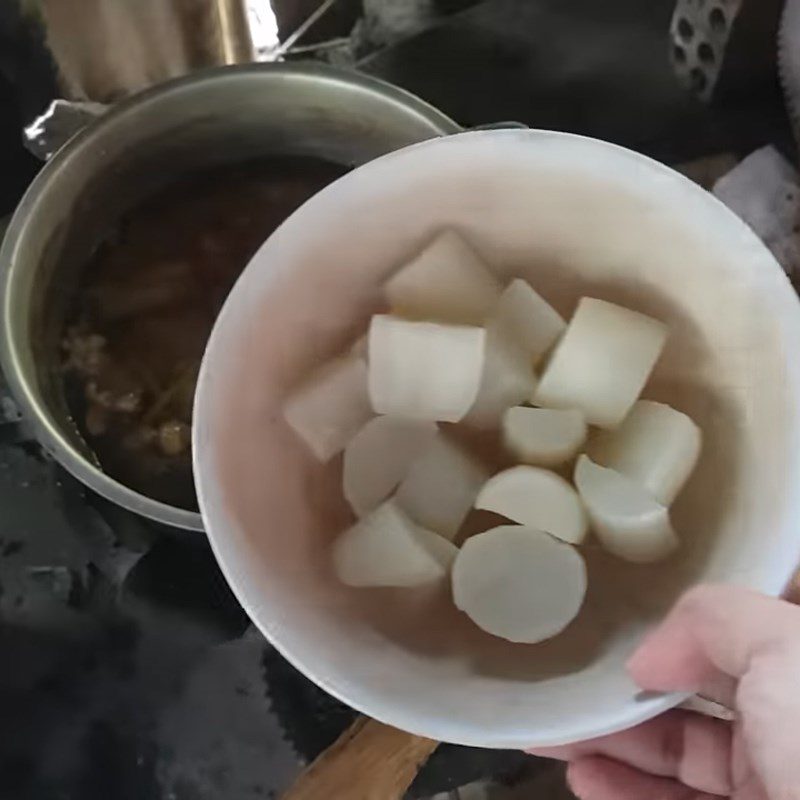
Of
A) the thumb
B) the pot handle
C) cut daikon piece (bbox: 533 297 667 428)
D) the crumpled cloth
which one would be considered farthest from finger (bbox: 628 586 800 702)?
the crumpled cloth

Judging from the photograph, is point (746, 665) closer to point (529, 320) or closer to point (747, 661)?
point (747, 661)

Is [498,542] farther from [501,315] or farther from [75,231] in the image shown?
[75,231]

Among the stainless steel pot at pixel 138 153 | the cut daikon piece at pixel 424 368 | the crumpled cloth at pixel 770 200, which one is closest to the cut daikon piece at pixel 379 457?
the cut daikon piece at pixel 424 368

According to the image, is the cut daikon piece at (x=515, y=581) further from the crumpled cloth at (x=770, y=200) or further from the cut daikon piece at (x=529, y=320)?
the crumpled cloth at (x=770, y=200)

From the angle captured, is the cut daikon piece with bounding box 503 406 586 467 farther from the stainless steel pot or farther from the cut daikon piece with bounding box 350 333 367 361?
the stainless steel pot

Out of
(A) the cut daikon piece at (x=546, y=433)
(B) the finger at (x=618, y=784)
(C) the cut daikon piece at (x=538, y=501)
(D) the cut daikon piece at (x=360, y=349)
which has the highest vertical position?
(D) the cut daikon piece at (x=360, y=349)

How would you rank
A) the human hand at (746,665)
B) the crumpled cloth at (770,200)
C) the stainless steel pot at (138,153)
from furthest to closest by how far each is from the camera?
the crumpled cloth at (770,200) → the stainless steel pot at (138,153) → the human hand at (746,665)
